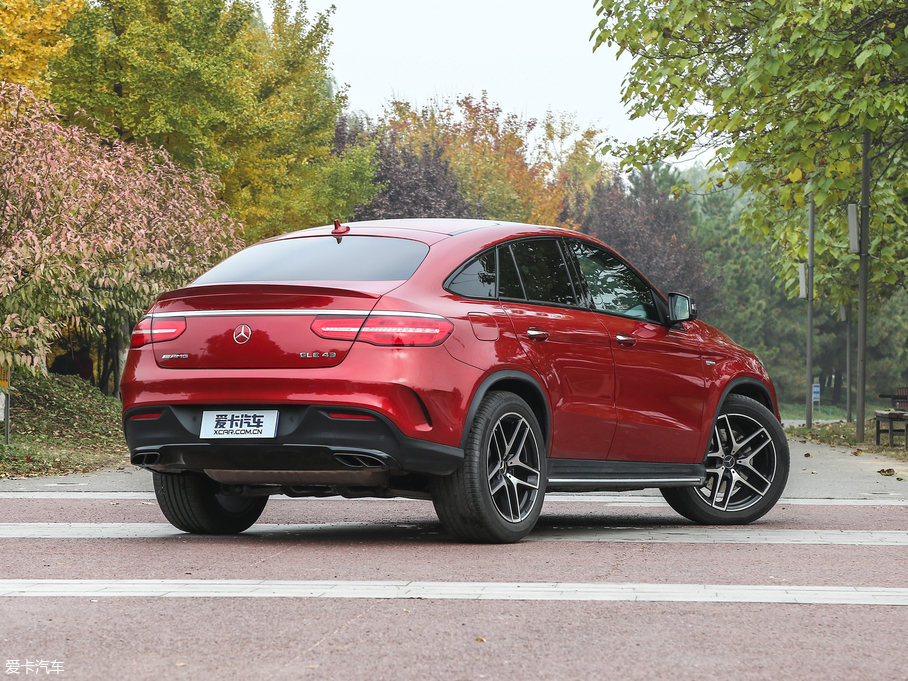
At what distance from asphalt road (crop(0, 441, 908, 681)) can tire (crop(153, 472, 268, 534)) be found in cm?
20

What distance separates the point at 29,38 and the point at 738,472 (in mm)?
18474

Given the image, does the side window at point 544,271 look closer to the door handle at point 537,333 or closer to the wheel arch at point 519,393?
the door handle at point 537,333

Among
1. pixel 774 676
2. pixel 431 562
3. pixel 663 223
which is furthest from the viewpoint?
pixel 663 223

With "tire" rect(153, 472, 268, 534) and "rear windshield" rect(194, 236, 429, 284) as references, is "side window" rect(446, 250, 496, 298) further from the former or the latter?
"tire" rect(153, 472, 268, 534)

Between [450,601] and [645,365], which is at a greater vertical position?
[645,365]

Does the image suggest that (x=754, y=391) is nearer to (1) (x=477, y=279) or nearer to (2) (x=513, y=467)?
(2) (x=513, y=467)

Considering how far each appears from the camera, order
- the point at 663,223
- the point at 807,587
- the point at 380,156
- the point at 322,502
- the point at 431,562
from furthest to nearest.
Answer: the point at 663,223 → the point at 380,156 → the point at 322,502 → the point at 431,562 → the point at 807,587

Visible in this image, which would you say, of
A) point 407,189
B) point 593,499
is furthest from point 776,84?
point 407,189

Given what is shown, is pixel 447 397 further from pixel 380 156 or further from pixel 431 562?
pixel 380 156

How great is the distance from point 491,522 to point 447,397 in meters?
0.76

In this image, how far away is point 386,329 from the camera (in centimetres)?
659

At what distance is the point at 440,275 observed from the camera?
6.96 metres

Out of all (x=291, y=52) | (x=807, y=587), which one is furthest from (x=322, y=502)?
(x=291, y=52)

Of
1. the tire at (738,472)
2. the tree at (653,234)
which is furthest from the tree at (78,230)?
the tree at (653,234)
